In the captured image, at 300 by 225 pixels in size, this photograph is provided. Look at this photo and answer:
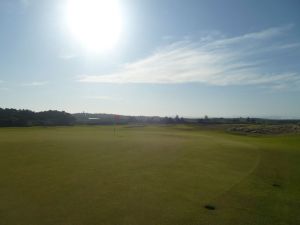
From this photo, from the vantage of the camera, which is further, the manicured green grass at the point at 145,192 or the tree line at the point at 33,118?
the tree line at the point at 33,118

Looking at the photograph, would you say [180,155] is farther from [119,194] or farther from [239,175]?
[119,194]

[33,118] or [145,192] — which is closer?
[145,192]

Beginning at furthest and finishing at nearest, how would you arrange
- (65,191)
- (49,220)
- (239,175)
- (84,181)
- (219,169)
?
1. (219,169)
2. (239,175)
3. (84,181)
4. (65,191)
5. (49,220)

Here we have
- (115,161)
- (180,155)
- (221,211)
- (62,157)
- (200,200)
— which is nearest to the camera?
(221,211)

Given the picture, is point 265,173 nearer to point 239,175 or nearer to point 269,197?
point 239,175

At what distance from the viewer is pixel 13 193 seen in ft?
36.1

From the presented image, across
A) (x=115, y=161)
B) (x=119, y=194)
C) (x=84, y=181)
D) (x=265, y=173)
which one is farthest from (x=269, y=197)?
(x=115, y=161)

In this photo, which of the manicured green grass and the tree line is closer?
the manicured green grass

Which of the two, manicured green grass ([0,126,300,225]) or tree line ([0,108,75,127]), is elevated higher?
tree line ([0,108,75,127])

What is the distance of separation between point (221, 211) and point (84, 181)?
21.0 ft

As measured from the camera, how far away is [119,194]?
1112cm

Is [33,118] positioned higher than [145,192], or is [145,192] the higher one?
[33,118]

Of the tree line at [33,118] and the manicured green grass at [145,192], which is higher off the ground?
the tree line at [33,118]

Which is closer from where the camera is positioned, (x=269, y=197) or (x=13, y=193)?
(x=13, y=193)
